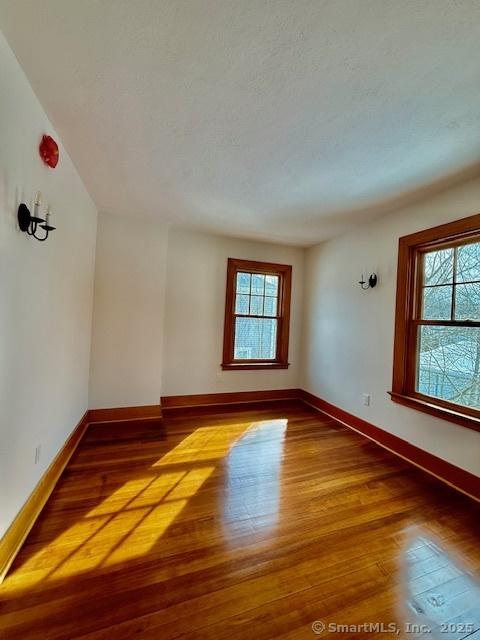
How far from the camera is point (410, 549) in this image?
5.15 feet

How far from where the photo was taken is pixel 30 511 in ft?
5.31

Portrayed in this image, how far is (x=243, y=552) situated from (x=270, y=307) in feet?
10.4

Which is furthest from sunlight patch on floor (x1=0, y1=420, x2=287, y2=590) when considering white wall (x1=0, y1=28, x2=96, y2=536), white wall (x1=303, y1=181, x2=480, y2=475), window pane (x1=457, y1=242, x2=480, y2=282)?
window pane (x1=457, y1=242, x2=480, y2=282)

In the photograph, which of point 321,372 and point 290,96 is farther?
point 321,372

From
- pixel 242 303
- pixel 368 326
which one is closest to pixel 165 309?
pixel 242 303

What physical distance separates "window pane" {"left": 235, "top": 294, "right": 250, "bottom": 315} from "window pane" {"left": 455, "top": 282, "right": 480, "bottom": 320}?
250cm

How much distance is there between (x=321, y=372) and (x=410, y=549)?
2.43 meters

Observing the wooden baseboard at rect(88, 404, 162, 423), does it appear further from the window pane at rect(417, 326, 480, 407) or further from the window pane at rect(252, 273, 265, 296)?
the window pane at rect(417, 326, 480, 407)

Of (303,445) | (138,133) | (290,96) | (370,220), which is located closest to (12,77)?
(138,133)

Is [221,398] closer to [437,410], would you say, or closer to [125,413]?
[125,413]

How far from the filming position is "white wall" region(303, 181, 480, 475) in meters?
2.26

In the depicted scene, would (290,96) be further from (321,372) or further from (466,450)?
(321,372)

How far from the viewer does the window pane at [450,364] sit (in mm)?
2162

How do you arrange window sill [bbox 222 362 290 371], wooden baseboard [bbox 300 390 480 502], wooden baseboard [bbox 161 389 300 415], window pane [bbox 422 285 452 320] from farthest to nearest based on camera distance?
window sill [bbox 222 362 290 371]
wooden baseboard [bbox 161 389 300 415]
window pane [bbox 422 285 452 320]
wooden baseboard [bbox 300 390 480 502]
